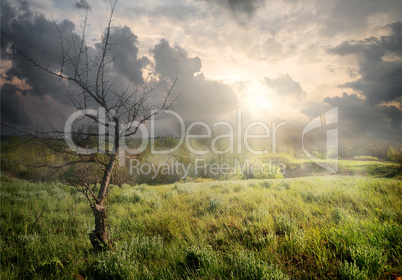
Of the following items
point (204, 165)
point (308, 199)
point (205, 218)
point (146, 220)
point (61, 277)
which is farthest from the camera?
point (204, 165)

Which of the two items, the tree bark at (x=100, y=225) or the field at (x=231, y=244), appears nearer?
the field at (x=231, y=244)

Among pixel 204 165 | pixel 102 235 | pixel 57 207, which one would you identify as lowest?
pixel 204 165

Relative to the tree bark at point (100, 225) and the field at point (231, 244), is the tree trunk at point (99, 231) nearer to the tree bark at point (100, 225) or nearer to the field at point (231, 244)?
the tree bark at point (100, 225)

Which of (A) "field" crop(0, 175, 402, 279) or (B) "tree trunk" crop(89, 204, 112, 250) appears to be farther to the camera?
(B) "tree trunk" crop(89, 204, 112, 250)

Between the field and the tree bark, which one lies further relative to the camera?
the tree bark

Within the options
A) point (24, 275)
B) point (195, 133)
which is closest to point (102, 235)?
point (24, 275)

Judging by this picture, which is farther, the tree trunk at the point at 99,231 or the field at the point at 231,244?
the tree trunk at the point at 99,231

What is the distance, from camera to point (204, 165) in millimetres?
54688

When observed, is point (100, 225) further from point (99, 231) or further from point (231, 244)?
point (231, 244)

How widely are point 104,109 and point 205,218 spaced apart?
406 cm

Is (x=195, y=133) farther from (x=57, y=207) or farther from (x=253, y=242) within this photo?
(x=253, y=242)

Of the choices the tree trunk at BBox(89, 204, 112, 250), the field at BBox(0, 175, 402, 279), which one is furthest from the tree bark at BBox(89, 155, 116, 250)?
the field at BBox(0, 175, 402, 279)

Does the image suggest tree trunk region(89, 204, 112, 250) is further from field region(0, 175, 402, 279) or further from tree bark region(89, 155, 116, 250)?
field region(0, 175, 402, 279)

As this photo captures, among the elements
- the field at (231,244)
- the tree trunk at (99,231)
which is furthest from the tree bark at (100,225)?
the field at (231,244)
